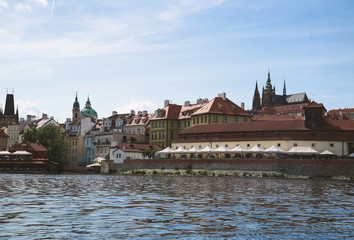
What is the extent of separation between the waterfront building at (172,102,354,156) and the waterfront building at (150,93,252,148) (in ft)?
44.2

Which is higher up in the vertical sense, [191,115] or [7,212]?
[191,115]

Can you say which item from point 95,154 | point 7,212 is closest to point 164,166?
point 95,154

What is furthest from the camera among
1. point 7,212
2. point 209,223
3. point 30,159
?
point 30,159

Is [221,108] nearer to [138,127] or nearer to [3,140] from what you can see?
[138,127]

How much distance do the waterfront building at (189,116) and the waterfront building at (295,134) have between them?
44.2ft

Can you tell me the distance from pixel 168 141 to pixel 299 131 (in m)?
40.3

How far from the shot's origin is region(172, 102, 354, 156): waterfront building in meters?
81.1

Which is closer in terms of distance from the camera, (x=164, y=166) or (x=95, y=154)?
(x=164, y=166)

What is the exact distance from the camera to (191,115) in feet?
365

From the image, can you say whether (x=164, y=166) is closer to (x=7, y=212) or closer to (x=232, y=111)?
(x=232, y=111)

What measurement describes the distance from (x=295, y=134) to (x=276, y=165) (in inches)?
460

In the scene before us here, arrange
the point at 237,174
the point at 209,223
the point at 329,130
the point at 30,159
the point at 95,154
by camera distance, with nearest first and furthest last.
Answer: the point at 209,223 → the point at 237,174 → the point at 329,130 → the point at 30,159 → the point at 95,154

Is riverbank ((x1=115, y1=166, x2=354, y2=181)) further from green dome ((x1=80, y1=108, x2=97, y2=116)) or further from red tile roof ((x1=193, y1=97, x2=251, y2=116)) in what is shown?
green dome ((x1=80, y1=108, x2=97, y2=116))

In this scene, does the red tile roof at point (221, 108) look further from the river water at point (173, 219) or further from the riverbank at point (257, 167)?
the river water at point (173, 219)
